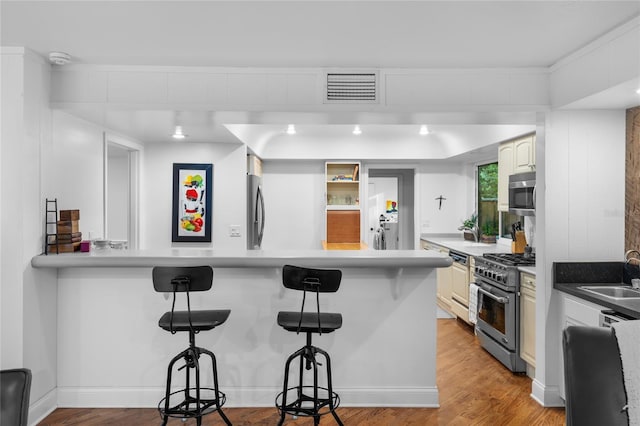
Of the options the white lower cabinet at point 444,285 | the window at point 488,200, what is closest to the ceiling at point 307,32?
the window at point 488,200

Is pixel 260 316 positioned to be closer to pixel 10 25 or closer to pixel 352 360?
pixel 352 360

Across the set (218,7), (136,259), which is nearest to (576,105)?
(218,7)

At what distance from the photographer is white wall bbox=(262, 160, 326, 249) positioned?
20.4 ft

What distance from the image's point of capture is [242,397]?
297cm

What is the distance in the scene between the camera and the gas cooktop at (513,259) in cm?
359

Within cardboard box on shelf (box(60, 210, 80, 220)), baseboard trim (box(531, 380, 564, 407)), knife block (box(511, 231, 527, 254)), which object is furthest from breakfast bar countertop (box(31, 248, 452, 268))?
knife block (box(511, 231, 527, 254))

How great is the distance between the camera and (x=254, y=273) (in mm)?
2975

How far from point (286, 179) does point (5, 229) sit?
13.1 feet

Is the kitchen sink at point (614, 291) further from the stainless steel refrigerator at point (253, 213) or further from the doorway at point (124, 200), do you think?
the doorway at point (124, 200)

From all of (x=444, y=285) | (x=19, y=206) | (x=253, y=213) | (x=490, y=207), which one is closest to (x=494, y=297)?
(x=444, y=285)

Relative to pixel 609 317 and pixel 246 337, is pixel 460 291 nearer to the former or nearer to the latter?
pixel 609 317

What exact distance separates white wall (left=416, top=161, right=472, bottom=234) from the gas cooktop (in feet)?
7.54

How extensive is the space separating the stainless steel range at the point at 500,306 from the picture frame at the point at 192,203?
3.00 metres

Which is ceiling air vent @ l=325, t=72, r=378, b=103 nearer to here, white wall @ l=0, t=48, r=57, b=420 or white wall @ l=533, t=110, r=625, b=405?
white wall @ l=533, t=110, r=625, b=405
